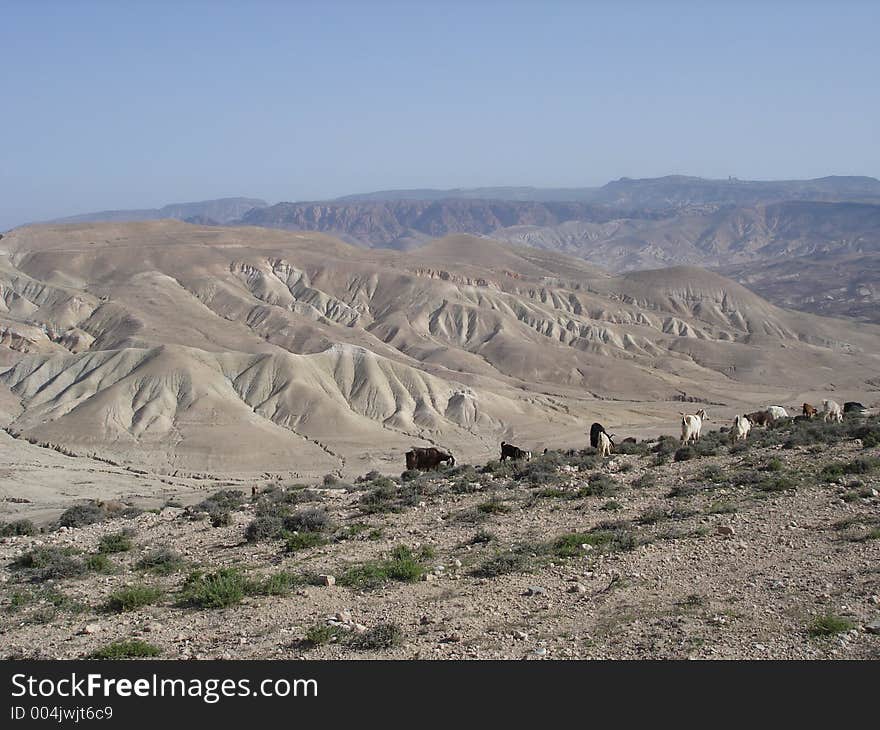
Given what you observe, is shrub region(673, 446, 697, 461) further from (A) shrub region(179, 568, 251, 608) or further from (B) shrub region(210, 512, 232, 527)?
(A) shrub region(179, 568, 251, 608)

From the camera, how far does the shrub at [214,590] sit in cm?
1191

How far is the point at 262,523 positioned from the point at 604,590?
7.02m

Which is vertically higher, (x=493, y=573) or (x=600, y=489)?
(x=493, y=573)

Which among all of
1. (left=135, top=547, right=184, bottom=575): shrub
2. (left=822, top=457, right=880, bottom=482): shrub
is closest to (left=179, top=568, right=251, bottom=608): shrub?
(left=135, top=547, right=184, bottom=575): shrub

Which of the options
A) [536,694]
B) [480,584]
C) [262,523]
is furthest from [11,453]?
[536,694]

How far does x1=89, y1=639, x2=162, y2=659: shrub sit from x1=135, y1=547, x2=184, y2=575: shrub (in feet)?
12.3

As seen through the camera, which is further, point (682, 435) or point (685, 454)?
point (682, 435)

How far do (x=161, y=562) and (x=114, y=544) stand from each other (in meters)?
1.92

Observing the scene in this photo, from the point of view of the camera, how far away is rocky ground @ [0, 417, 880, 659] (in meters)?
10.2

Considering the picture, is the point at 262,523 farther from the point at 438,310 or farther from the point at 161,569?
the point at 438,310

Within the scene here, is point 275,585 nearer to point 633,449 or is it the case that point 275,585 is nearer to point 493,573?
point 493,573

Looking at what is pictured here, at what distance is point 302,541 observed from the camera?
15.0 m

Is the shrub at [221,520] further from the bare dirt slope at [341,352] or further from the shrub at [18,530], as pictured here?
the bare dirt slope at [341,352]

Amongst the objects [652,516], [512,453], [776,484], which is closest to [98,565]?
[652,516]
